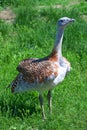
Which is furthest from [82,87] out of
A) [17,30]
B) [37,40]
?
[17,30]

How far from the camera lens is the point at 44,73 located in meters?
5.77

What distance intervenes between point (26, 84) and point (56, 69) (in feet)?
1.30

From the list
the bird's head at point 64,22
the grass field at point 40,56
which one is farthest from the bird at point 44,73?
Answer: the grass field at point 40,56

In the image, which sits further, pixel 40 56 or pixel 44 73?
pixel 40 56

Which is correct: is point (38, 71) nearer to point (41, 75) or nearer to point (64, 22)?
point (41, 75)

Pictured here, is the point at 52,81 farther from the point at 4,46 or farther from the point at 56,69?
the point at 4,46

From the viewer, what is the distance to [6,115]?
19.6ft

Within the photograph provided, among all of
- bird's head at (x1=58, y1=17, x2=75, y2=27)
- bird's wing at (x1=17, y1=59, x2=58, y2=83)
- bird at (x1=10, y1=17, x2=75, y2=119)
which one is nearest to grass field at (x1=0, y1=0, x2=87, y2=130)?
bird at (x1=10, y1=17, x2=75, y2=119)

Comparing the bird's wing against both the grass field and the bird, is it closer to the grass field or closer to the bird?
the bird

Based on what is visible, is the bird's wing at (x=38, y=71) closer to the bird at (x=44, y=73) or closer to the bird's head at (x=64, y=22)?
the bird at (x=44, y=73)

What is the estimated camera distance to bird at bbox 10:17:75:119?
5.77m

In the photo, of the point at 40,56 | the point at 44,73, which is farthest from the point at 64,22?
the point at 40,56

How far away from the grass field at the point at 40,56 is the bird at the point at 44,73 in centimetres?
28

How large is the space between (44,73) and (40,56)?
210 centimetres
